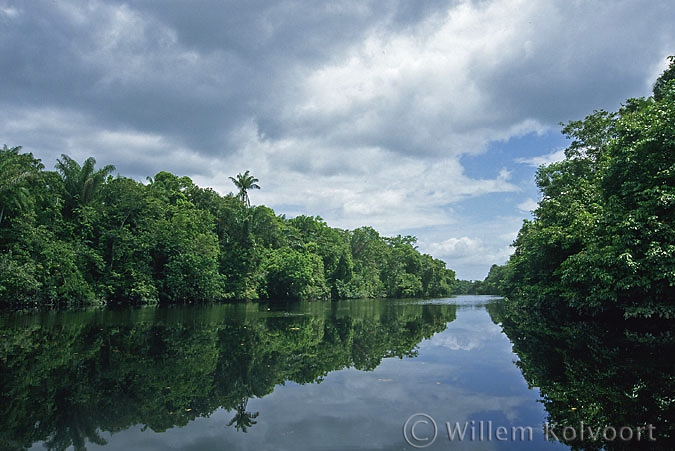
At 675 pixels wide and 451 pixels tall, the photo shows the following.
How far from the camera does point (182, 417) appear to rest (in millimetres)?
5043

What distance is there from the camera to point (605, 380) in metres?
6.82

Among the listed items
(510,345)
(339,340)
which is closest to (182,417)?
(339,340)

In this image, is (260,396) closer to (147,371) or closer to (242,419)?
(242,419)

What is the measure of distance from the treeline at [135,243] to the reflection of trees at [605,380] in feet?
88.2

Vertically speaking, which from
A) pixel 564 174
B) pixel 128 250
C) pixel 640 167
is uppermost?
pixel 564 174

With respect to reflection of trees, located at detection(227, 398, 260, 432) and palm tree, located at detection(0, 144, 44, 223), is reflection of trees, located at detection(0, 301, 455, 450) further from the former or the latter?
palm tree, located at detection(0, 144, 44, 223)

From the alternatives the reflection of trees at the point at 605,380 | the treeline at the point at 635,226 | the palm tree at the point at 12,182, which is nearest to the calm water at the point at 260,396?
the reflection of trees at the point at 605,380

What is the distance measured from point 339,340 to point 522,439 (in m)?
7.83

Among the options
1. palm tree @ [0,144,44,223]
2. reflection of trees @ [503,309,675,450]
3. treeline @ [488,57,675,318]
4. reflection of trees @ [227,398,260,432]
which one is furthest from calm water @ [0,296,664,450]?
palm tree @ [0,144,44,223]

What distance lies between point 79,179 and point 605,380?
37.1 meters

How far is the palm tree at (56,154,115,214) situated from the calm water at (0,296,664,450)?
25877 mm

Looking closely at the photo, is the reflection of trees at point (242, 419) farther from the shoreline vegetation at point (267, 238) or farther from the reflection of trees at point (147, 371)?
the shoreline vegetation at point (267, 238)

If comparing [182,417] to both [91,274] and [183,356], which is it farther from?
[91,274]

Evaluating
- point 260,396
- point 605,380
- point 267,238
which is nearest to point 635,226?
point 605,380
